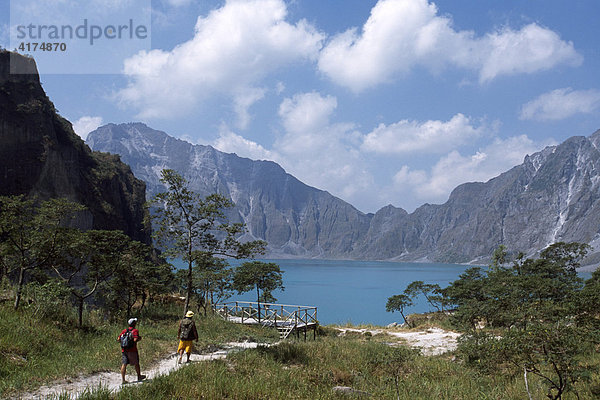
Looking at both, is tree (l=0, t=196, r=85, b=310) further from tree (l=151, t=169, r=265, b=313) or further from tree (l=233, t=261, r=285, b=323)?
tree (l=233, t=261, r=285, b=323)

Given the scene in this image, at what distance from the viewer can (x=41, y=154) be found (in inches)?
1706

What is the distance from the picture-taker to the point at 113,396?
7352mm

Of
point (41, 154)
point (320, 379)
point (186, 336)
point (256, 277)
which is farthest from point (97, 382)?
point (41, 154)

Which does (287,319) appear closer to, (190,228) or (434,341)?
(434,341)

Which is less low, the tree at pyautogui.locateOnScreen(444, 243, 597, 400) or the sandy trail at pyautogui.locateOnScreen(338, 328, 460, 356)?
the tree at pyautogui.locateOnScreen(444, 243, 597, 400)

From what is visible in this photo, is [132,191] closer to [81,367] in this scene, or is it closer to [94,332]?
[94,332]

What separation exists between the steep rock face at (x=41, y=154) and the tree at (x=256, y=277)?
25827 millimetres

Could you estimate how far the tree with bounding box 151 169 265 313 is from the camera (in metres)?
14.0

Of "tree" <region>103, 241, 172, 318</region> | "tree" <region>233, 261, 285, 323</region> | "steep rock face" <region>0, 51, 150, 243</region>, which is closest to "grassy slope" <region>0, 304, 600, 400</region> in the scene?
"tree" <region>103, 241, 172, 318</region>

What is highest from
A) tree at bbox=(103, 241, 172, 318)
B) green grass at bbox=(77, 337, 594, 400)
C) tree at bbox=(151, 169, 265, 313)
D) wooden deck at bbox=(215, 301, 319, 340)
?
tree at bbox=(151, 169, 265, 313)

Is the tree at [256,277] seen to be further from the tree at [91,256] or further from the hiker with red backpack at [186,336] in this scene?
the hiker with red backpack at [186,336]

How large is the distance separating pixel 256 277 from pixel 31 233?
19299 mm

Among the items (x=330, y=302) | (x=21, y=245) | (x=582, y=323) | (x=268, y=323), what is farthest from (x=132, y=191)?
(x=582, y=323)

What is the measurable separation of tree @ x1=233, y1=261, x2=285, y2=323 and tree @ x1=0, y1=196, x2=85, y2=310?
16775 millimetres
